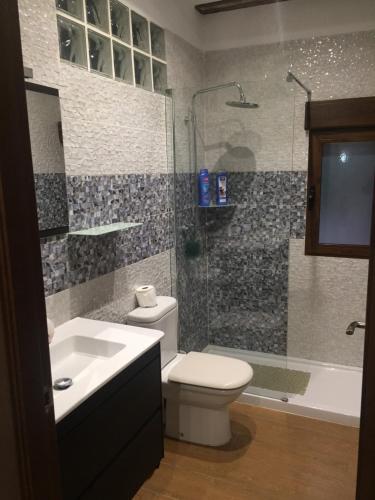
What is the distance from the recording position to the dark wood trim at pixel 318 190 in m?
2.85

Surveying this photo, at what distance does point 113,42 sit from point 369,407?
6.81 feet

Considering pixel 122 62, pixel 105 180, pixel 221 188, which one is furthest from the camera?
pixel 221 188

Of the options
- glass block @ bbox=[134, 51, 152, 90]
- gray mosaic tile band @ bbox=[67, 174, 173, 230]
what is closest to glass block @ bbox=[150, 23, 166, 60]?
glass block @ bbox=[134, 51, 152, 90]

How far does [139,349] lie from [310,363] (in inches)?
74.5

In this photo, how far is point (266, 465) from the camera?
6.98ft

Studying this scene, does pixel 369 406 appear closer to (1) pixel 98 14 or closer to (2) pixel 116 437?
(2) pixel 116 437

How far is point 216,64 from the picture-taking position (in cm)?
315

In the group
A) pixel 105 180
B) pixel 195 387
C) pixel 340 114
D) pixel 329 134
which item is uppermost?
pixel 340 114

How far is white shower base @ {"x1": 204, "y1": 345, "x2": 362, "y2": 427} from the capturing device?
251 cm

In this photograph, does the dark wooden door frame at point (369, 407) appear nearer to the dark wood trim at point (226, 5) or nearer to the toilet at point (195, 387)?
the toilet at point (195, 387)

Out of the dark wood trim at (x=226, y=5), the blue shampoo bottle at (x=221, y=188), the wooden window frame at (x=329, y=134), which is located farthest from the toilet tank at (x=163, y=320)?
the dark wood trim at (x=226, y=5)

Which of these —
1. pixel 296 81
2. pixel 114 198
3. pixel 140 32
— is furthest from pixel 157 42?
pixel 114 198

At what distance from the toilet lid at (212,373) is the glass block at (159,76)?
5.56 feet

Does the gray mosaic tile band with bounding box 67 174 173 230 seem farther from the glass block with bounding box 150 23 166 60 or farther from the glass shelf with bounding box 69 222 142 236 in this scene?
the glass block with bounding box 150 23 166 60
